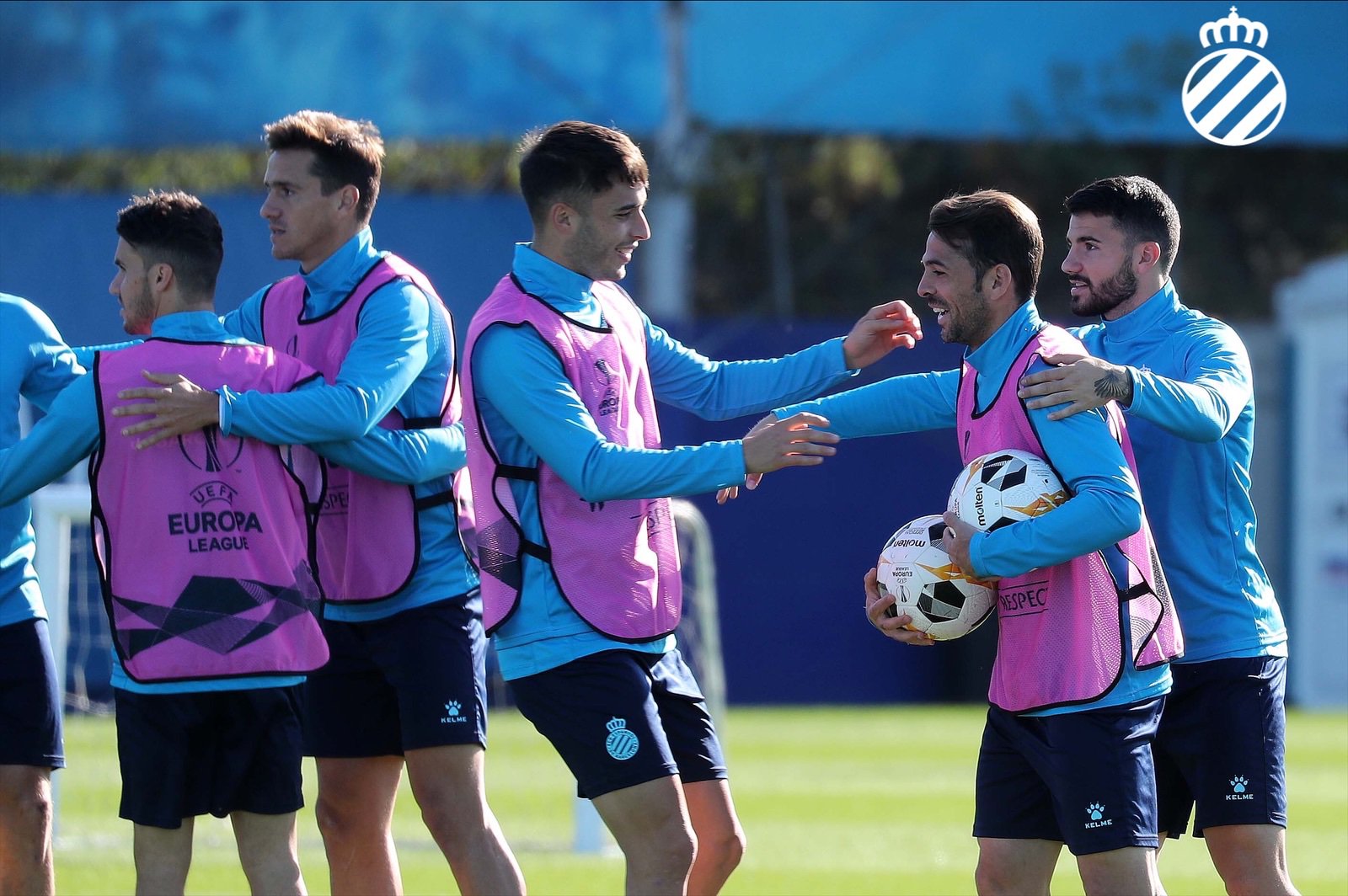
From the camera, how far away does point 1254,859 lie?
5.07 meters

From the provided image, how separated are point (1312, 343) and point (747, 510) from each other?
6.09 metres

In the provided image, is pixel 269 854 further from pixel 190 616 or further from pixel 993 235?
pixel 993 235

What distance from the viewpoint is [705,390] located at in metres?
5.48

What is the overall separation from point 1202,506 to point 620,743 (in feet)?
6.08

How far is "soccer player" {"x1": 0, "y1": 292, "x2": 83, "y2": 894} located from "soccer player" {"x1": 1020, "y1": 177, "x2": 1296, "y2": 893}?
312 cm

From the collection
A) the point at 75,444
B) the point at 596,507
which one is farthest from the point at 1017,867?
the point at 75,444

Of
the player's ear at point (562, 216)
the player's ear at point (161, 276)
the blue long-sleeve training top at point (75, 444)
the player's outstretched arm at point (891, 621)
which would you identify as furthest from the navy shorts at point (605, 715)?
the player's ear at point (161, 276)

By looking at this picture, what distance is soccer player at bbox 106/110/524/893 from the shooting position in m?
5.12

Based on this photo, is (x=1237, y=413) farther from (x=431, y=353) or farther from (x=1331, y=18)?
(x=1331, y=18)

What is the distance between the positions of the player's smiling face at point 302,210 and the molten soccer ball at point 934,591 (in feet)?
6.26

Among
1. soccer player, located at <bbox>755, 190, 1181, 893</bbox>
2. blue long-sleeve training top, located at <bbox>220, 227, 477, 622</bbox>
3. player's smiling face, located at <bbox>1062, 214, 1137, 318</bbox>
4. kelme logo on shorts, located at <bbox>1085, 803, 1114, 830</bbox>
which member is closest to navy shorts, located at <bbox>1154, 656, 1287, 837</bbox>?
soccer player, located at <bbox>755, 190, 1181, 893</bbox>

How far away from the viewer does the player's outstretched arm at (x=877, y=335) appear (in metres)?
5.38

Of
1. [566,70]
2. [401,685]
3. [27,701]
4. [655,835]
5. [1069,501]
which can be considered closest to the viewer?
[1069,501]

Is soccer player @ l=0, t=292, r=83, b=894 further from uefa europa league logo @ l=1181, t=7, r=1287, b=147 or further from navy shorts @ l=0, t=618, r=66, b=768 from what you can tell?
uefa europa league logo @ l=1181, t=7, r=1287, b=147
